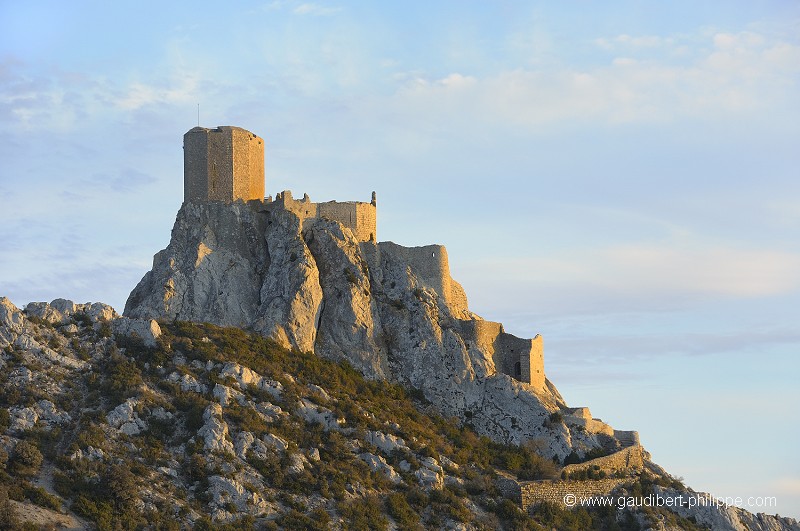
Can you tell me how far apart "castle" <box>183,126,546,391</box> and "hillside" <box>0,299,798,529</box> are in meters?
5.31

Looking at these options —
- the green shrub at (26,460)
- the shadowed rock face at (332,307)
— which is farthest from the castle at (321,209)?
the green shrub at (26,460)

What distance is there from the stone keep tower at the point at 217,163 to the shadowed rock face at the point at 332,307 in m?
0.75

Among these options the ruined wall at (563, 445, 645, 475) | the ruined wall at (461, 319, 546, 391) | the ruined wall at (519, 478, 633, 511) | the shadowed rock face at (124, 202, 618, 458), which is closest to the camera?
the ruined wall at (519, 478, 633, 511)

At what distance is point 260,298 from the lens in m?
77.3

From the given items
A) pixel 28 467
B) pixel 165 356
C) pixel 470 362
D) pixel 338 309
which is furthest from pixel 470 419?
pixel 28 467

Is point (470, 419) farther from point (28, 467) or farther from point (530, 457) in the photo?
point (28, 467)

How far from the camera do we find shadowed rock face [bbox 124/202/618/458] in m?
76.1

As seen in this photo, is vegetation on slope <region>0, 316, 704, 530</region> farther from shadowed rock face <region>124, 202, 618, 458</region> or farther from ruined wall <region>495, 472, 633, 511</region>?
shadowed rock face <region>124, 202, 618, 458</region>

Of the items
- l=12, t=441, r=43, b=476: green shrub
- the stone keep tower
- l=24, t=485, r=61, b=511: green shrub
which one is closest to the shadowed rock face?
the stone keep tower

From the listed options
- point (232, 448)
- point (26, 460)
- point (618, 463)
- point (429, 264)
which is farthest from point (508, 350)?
point (26, 460)

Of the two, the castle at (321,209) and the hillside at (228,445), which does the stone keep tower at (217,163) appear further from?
the hillside at (228,445)

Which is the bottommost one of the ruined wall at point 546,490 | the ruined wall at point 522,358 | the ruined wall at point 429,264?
the ruined wall at point 546,490

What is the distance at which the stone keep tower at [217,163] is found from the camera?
78.9 m

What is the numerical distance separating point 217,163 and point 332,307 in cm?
970
